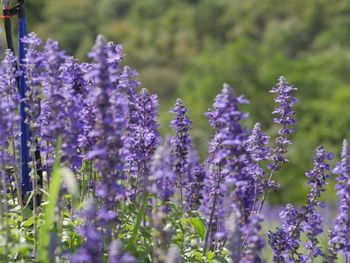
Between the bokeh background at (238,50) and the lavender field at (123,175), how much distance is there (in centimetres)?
1193

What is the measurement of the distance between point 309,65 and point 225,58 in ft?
22.6

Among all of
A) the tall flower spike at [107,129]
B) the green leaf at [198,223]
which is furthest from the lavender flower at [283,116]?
the tall flower spike at [107,129]

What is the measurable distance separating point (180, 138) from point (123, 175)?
2.32ft

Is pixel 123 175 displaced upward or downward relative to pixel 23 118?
downward

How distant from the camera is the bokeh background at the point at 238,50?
4775cm

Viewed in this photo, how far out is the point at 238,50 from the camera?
6731cm

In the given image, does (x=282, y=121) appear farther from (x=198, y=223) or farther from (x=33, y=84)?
(x=33, y=84)

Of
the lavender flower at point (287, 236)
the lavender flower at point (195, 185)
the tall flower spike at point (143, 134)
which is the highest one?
the tall flower spike at point (143, 134)

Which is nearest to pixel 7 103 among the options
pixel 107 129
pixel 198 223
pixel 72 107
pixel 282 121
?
pixel 72 107

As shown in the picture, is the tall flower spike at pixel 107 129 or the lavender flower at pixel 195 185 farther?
the lavender flower at pixel 195 185

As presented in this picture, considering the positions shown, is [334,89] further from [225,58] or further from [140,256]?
[140,256]

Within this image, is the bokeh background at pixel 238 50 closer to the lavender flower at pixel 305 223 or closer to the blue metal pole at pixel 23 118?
the blue metal pole at pixel 23 118

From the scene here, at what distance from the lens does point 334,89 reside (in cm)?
5669

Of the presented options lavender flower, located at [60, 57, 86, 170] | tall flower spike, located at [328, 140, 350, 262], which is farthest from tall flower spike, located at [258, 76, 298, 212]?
lavender flower, located at [60, 57, 86, 170]
